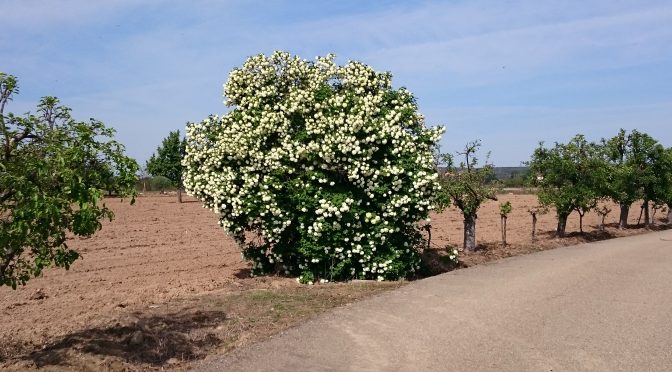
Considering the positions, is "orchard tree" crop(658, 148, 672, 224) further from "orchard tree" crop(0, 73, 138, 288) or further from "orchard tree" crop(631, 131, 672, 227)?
"orchard tree" crop(0, 73, 138, 288)

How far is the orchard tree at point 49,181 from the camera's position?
17.1 feet

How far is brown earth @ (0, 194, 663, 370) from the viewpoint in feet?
22.5

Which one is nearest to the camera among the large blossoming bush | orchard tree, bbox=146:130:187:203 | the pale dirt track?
the pale dirt track

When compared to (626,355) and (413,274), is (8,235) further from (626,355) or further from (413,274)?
(413,274)

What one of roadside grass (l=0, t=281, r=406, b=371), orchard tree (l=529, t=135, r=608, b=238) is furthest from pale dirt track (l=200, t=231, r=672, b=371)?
→ orchard tree (l=529, t=135, r=608, b=238)

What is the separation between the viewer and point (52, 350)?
6.55 m

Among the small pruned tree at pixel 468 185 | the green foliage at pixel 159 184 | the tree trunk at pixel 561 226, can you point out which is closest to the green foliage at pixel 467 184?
the small pruned tree at pixel 468 185

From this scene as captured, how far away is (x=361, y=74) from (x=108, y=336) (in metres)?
7.89

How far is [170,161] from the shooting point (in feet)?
160

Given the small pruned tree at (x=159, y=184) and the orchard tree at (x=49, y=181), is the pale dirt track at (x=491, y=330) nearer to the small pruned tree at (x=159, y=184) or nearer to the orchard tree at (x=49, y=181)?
the orchard tree at (x=49, y=181)

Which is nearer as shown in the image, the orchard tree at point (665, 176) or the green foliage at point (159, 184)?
the orchard tree at point (665, 176)

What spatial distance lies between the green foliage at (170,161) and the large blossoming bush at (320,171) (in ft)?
119

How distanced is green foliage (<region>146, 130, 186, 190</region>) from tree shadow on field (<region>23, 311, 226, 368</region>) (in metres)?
40.8

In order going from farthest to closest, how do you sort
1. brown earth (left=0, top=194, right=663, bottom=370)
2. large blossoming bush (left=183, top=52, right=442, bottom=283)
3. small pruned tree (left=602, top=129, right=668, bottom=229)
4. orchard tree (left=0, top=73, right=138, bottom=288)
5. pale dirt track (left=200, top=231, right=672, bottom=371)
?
small pruned tree (left=602, top=129, right=668, bottom=229) → large blossoming bush (left=183, top=52, right=442, bottom=283) → brown earth (left=0, top=194, right=663, bottom=370) → pale dirt track (left=200, top=231, right=672, bottom=371) → orchard tree (left=0, top=73, right=138, bottom=288)
